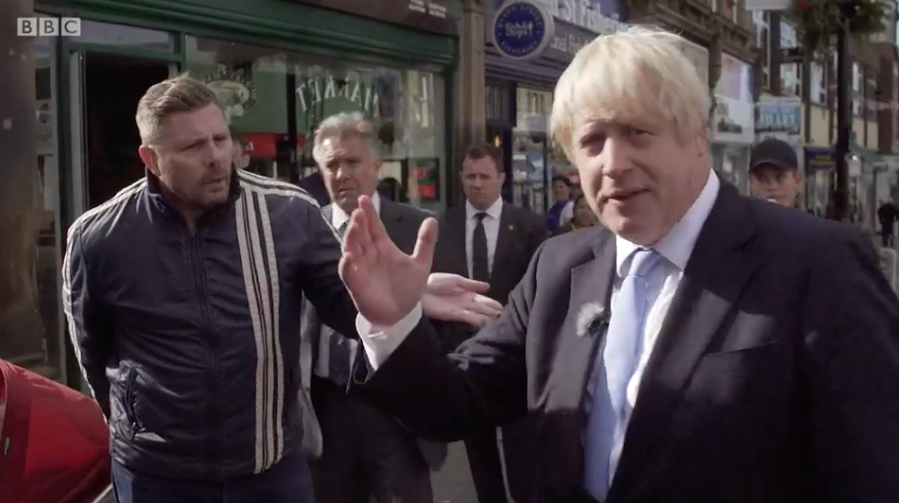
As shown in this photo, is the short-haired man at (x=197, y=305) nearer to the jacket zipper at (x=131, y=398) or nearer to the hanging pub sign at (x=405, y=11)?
the jacket zipper at (x=131, y=398)

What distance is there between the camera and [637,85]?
6.55 feet

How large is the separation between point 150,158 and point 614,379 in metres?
1.81

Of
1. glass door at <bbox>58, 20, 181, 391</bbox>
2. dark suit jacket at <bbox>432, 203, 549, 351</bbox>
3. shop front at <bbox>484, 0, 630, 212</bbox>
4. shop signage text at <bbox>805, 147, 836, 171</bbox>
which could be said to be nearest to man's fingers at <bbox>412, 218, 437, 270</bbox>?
dark suit jacket at <bbox>432, 203, 549, 351</bbox>

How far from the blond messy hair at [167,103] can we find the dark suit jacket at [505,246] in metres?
2.82

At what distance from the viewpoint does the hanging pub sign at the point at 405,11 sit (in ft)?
38.2

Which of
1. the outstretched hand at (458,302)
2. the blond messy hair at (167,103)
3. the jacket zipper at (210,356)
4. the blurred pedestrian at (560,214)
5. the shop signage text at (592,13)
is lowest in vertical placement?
the jacket zipper at (210,356)

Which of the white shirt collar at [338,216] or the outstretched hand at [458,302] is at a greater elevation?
the white shirt collar at [338,216]

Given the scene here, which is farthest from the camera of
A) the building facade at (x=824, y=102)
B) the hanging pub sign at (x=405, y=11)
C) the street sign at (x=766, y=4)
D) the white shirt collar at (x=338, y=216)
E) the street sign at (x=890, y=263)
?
the building facade at (x=824, y=102)

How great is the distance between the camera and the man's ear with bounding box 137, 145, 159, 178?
3.33 metres

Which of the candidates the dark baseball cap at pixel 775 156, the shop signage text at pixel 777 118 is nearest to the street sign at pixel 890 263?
the dark baseball cap at pixel 775 156

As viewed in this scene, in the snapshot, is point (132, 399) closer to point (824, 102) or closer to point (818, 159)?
point (818, 159)

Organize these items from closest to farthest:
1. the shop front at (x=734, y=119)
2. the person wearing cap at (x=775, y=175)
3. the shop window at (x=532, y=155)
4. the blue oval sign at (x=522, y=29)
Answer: the person wearing cap at (x=775, y=175) < the blue oval sign at (x=522, y=29) < the shop window at (x=532, y=155) < the shop front at (x=734, y=119)

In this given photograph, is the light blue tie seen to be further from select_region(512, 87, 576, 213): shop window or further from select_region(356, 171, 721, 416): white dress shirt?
select_region(512, 87, 576, 213): shop window

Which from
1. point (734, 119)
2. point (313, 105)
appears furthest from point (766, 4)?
point (734, 119)
